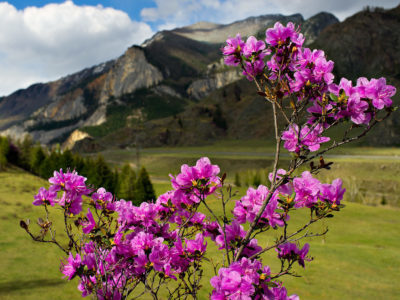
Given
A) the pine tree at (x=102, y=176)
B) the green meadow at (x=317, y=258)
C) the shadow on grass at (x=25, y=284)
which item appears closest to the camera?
the shadow on grass at (x=25, y=284)

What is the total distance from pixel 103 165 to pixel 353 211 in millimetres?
22323

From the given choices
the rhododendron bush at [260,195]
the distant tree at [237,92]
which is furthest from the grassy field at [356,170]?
the distant tree at [237,92]

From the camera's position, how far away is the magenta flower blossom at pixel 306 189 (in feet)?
6.68

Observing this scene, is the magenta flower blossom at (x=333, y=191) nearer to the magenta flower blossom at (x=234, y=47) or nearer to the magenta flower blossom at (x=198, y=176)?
the magenta flower blossom at (x=198, y=176)

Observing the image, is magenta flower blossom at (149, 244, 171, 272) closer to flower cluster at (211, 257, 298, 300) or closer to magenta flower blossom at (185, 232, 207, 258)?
magenta flower blossom at (185, 232, 207, 258)

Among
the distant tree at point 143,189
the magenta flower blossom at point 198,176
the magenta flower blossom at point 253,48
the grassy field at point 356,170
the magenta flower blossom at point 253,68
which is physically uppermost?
the magenta flower blossom at point 253,48

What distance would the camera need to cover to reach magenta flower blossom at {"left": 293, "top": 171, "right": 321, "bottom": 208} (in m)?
2.04

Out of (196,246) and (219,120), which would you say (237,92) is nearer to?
(219,120)

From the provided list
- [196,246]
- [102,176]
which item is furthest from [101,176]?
[196,246]

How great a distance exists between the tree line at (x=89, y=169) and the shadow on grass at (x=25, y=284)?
10178mm

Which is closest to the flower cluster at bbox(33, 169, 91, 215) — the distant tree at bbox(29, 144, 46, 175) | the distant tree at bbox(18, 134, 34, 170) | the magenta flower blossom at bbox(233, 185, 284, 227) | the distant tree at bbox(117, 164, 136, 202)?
the magenta flower blossom at bbox(233, 185, 284, 227)

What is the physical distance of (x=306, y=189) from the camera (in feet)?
6.78

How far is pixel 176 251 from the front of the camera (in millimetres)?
2500

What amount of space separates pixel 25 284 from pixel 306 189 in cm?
836
